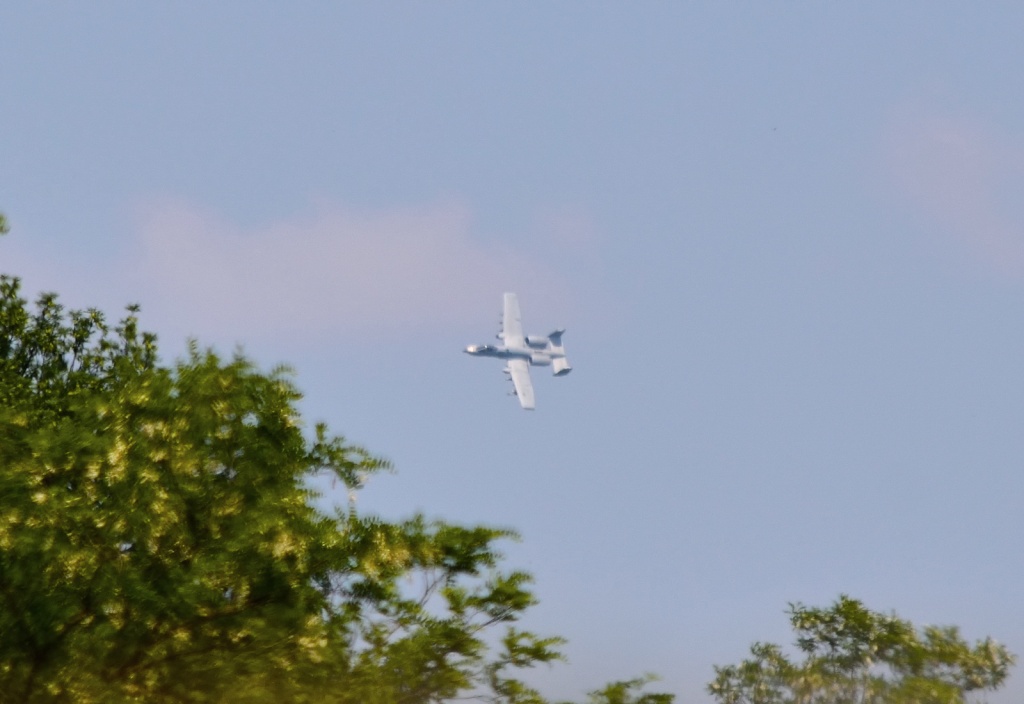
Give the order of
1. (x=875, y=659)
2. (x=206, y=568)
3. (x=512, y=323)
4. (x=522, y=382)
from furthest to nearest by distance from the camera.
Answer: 1. (x=512, y=323)
2. (x=522, y=382)
3. (x=875, y=659)
4. (x=206, y=568)

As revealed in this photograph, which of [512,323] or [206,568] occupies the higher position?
[512,323]

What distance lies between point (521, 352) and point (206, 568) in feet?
296

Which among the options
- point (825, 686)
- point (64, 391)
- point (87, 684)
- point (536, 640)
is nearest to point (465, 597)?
point (536, 640)

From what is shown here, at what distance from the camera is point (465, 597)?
18547mm

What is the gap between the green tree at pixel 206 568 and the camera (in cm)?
1689

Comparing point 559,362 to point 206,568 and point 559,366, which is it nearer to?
point 559,366

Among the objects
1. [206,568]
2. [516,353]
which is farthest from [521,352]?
[206,568]

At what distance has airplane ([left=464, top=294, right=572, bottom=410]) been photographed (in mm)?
103625

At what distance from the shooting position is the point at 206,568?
16.9 metres

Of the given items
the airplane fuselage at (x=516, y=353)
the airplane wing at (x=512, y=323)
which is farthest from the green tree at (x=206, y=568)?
the airplane wing at (x=512, y=323)

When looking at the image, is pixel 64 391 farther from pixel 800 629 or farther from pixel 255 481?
pixel 800 629

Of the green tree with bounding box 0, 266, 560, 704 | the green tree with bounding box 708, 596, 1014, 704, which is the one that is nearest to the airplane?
the green tree with bounding box 708, 596, 1014, 704

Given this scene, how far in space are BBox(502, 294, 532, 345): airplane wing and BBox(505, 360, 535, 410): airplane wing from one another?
5.31ft

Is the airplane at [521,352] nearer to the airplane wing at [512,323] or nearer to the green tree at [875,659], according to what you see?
the airplane wing at [512,323]
